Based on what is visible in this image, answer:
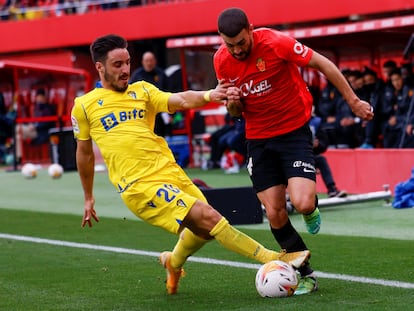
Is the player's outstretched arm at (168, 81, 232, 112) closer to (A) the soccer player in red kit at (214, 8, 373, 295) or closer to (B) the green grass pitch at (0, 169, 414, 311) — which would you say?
(A) the soccer player in red kit at (214, 8, 373, 295)

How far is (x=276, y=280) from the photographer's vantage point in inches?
277

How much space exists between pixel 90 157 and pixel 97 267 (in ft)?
6.16

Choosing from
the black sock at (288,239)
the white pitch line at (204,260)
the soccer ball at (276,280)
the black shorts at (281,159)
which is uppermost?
the black shorts at (281,159)

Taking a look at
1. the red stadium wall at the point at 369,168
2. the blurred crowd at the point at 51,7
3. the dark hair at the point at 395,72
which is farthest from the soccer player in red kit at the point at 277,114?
the blurred crowd at the point at 51,7

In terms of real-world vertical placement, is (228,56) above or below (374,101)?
Result: above

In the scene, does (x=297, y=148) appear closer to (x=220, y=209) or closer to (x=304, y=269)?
(x=304, y=269)

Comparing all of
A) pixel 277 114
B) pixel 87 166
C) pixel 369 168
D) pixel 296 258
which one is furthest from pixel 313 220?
pixel 369 168

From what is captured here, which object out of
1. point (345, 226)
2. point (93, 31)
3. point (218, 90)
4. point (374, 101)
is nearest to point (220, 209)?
point (345, 226)

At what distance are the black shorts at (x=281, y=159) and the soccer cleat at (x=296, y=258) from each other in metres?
0.53

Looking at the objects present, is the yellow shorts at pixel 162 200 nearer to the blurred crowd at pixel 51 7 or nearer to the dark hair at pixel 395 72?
the dark hair at pixel 395 72

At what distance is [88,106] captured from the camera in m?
7.41

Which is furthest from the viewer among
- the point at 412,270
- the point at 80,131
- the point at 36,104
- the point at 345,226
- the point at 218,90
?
the point at 36,104

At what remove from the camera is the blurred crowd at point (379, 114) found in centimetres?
1686

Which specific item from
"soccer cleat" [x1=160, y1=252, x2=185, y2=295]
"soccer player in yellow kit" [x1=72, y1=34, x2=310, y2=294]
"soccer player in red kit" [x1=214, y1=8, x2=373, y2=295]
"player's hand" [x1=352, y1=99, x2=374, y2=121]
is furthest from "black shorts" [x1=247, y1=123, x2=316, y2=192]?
"soccer cleat" [x1=160, y1=252, x2=185, y2=295]
